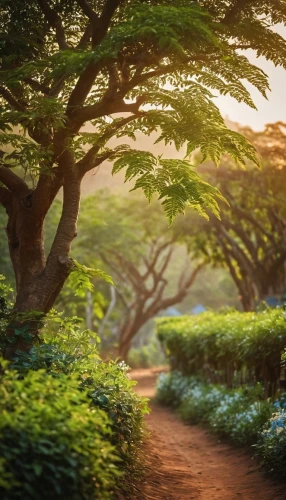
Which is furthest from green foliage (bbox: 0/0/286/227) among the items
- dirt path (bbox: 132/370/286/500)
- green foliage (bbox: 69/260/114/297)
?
dirt path (bbox: 132/370/286/500)

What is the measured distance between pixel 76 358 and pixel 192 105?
10.7 feet

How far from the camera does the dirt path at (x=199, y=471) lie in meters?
7.06

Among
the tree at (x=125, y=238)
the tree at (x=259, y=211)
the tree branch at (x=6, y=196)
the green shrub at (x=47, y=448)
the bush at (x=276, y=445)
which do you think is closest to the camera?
the green shrub at (x=47, y=448)

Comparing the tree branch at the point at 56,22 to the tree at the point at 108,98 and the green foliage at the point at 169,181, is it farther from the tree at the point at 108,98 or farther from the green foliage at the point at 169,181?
the green foliage at the point at 169,181

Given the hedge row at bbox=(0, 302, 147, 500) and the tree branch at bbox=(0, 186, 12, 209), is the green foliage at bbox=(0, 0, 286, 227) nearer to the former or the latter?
the tree branch at bbox=(0, 186, 12, 209)

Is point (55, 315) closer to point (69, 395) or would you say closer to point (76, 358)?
point (76, 358)

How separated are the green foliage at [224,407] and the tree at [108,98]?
3.72 m

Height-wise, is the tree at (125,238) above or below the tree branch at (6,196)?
above

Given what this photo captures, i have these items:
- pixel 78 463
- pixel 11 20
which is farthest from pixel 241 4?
pixel 78 463

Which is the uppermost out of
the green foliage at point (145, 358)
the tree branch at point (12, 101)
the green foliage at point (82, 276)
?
the tree branch at point (12, 101)

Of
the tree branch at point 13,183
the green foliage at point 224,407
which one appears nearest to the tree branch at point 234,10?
the tree branch at point 13,183

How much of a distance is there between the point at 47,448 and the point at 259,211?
19848 millimetres

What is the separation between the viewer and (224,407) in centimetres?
1102

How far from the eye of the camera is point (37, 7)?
8281mm
